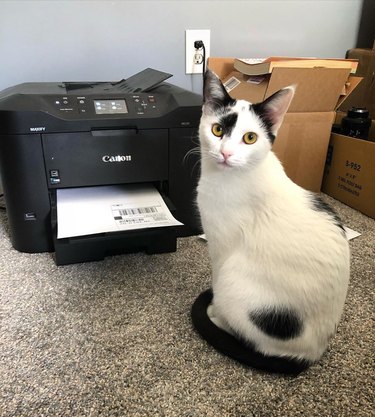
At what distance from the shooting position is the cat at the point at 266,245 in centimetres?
58

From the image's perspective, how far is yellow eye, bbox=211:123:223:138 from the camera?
0.63 m

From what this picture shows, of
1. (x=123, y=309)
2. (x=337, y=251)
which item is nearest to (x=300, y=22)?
(x=337, y=251)

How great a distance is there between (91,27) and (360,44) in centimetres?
103

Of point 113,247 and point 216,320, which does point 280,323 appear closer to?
point 216,320

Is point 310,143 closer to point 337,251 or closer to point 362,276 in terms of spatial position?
point 362,276

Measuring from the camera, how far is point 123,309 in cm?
75

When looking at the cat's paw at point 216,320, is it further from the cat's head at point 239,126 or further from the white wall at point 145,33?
the white wall at point 145,33

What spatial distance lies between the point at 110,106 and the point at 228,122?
350 mm

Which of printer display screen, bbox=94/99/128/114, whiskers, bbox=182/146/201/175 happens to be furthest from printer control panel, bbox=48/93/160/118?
whiskers, bbox=182/146/201/175

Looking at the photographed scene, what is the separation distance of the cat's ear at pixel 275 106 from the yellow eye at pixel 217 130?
0.25 feet

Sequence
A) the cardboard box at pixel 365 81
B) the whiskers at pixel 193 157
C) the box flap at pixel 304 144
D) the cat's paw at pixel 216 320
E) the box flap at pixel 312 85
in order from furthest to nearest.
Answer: the cardboard box at pixel 365 81 → the box flap at pixel 304 144 → the box flap at pixel 312 85 → the whiskers at pixel 193 157 → the cat's paw at pixel 216 320

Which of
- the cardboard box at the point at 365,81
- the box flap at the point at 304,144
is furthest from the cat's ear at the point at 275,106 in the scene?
the cardboard box at the point at 365,81

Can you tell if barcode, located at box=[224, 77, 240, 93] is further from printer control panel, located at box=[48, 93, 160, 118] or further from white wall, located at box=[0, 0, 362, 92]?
printer control panel, located at box=[48, 93, 160, 118]

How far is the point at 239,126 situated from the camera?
0.61 metres
